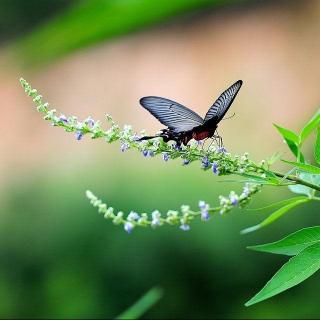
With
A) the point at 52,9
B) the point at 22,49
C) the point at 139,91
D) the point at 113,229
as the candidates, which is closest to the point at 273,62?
the point at 139,91

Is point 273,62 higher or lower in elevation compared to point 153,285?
higher

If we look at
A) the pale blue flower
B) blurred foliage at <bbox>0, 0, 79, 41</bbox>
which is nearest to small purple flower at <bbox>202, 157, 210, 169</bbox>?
the pale blue flower

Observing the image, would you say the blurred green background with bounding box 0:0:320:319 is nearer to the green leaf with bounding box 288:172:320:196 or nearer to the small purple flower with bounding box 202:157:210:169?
the green leaf with bounding box 288:172:320:196

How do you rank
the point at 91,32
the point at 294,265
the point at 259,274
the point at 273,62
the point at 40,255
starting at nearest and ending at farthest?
the point at 294,265 < the point at 91,32 < the point at 259,274 < the point at 40,255 < the point at 273,62

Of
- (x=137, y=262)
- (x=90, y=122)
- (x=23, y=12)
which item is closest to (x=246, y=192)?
(x=90, y=122)

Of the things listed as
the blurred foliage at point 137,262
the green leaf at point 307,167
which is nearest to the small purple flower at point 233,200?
the green leaf at point 307,167

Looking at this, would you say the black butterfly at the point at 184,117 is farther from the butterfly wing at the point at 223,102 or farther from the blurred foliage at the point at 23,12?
the blurred foliage at the point at 23,12

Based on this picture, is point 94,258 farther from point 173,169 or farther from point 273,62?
point 273,62

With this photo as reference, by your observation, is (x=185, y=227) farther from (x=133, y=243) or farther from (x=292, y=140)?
(x=133, y=243)

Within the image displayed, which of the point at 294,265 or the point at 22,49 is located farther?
the point at 22,49
